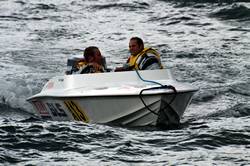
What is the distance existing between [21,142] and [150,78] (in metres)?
2.67

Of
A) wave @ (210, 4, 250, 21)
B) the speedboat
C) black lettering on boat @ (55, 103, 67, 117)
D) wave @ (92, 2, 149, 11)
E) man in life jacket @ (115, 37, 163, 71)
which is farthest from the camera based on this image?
wave @ (92, 2, 149, 11)

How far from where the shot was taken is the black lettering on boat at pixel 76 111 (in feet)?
36.9

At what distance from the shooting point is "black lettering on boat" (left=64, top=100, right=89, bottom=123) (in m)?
11.2

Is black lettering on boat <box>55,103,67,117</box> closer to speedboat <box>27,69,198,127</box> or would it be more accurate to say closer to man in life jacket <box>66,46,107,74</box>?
speedboat <box>27,69,198,127</box>

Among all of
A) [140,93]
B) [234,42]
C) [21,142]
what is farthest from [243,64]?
[21,142]

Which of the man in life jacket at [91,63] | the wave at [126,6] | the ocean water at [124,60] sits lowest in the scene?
the ocean water at [124,60]

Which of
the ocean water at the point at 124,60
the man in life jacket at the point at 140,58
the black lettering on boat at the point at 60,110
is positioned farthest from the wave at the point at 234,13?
the black lettering on boat at the point at 60,110

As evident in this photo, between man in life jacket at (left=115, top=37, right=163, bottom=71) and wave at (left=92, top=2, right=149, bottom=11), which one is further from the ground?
man in life jacket at (left=115, top=37, right=163, bottom=71)

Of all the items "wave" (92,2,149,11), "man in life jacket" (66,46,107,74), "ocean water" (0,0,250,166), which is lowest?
"ocean water" (0,0,250,166)

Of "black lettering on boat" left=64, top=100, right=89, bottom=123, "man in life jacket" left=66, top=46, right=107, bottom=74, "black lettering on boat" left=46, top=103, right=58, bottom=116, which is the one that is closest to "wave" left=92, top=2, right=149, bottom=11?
"man in life jacket" left=66, top=46, right=107, bottom=74

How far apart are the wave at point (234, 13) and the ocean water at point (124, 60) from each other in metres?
0.05

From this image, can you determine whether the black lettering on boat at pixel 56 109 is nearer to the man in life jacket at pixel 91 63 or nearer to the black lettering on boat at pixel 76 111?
the black lettering on boat at pixel 76 111

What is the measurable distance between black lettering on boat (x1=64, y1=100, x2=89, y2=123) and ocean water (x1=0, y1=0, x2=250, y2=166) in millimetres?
364

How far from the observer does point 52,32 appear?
23156 millimetres
